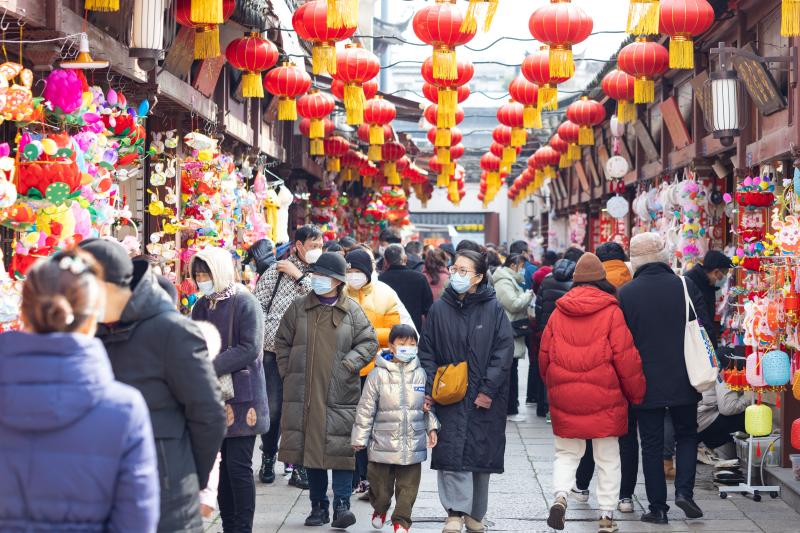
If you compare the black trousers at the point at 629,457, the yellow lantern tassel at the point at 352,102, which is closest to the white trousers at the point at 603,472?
the black trousers at the point at 629,457

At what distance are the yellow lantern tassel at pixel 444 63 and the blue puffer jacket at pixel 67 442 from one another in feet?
26.8

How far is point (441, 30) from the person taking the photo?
424 inches

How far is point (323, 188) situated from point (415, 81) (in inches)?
1682

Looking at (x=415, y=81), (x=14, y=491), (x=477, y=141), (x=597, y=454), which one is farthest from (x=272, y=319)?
(x=415, y=81)

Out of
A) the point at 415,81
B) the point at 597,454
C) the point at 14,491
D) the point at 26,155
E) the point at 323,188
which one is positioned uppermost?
the point at 415,81

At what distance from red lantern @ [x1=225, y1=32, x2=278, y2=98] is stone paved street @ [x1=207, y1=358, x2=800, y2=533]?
14.2 ft

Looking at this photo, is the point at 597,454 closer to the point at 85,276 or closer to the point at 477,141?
the point at 85,276

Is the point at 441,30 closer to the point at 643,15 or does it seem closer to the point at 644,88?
the point at 643,15

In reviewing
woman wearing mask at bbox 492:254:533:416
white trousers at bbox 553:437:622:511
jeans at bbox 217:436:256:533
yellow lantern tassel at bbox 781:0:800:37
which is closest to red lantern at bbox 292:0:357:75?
woman wearing mask at bbox 492:254:533:416

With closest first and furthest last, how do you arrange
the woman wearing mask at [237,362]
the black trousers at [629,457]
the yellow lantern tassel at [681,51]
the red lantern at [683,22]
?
the woman wearing mask at [237,362] < the black trousers at [629,457] < the red lantern at [683,22] < the yellow lantern tassel at [681,51]

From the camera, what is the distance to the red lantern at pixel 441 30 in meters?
10.7

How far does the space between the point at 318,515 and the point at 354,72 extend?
19.8 ft

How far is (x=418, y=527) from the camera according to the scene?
7.72 m

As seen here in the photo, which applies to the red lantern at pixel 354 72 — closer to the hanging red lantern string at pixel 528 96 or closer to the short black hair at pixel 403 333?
the hanging red lantern string at pixel 528 96
